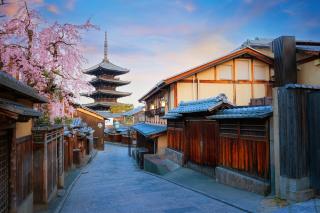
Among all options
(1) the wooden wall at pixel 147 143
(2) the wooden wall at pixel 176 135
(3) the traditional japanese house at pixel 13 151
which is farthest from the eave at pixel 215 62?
(3) the traditional japanese house at pixel 13 151

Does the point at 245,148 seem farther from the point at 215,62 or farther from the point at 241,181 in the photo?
the point at 215,62

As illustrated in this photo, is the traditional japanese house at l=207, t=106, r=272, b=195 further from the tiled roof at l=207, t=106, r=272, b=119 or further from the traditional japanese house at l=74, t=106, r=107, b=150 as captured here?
the traditional japanese house at l=74, t=106, r=107, b=150

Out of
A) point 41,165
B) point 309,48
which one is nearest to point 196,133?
point 309,48

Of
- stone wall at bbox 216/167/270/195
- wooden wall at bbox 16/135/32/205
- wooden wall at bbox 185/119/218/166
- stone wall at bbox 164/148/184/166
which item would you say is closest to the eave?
stone wall at bbox 164/148/184/166

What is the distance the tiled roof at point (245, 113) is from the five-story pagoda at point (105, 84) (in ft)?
175

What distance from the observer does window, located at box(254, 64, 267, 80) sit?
Result: 2420 centimetres

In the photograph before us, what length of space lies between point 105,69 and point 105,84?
3.67 meters

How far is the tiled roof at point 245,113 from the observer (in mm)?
10133

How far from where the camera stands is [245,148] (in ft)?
37.6

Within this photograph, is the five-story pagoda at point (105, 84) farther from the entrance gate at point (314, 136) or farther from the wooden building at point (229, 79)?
the entrance gate at point (314, 136)

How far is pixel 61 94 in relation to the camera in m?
15.8

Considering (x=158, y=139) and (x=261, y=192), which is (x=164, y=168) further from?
(x=261, y=192)

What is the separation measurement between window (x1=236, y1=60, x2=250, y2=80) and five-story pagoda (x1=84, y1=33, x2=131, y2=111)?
4423 cm

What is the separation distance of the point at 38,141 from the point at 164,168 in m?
10.6
